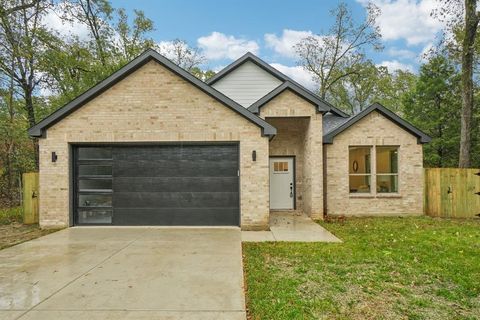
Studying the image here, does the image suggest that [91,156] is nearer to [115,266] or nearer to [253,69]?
[115,266]

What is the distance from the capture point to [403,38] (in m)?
22.4

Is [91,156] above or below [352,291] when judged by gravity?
above

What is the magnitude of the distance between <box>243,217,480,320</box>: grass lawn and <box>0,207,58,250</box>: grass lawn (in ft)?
19.8

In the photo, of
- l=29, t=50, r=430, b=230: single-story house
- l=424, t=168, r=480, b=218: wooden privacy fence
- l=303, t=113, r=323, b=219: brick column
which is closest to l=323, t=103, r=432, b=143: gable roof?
l=303, t=113, r=323, b=219: brick column

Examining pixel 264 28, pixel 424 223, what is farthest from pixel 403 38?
pixel 424 223

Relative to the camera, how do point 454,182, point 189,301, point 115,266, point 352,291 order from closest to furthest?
point 189,301
point 352,291
point 115,266
point 454,182

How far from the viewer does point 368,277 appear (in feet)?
17.0

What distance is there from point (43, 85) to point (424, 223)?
65.9 ft

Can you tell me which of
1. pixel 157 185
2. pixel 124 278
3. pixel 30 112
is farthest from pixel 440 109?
pixel 30 112

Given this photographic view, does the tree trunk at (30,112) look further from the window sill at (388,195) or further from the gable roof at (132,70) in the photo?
the window sill at (388,195)

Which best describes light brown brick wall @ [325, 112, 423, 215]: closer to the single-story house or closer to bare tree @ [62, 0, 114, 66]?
the single-story house

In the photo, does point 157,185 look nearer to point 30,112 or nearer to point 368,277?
point 368,277

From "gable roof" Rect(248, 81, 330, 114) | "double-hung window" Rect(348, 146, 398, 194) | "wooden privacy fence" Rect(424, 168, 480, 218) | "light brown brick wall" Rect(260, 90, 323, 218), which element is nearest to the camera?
"gable roof" Rect(248, 81, 330, 114)

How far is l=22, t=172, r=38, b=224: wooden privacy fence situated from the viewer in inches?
410
